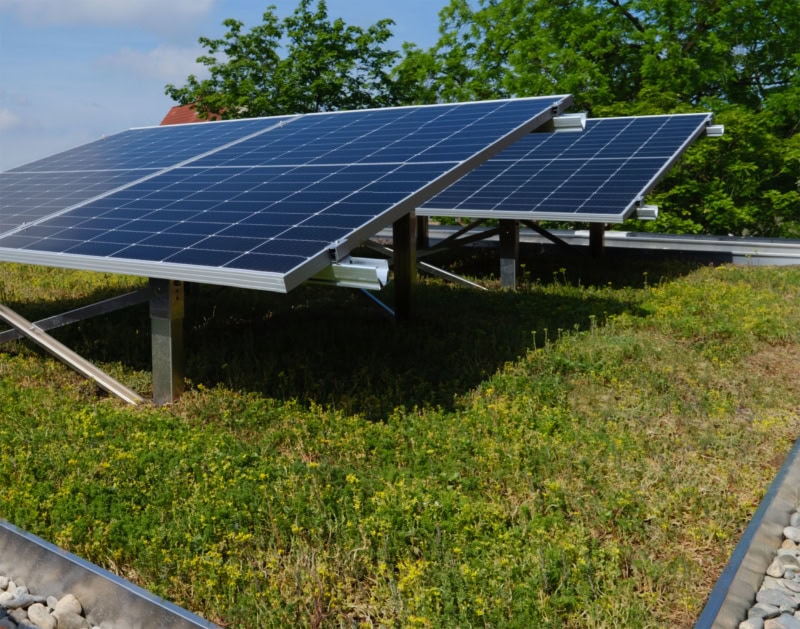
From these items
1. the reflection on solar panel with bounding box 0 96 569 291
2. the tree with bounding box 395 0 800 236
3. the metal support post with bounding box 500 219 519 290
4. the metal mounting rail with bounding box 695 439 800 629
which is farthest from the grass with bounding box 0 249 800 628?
the tree with bounding box 395 0 800 236

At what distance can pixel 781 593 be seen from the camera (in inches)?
190

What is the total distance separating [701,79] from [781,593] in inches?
827

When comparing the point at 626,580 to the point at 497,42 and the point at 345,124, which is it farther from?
the point at 497,42

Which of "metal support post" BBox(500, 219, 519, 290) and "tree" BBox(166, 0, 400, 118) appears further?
"tree" BBox(166, 0, 400, 118)

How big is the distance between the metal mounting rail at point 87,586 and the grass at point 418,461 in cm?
31

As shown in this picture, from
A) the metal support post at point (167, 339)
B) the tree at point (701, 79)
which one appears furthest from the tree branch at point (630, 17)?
the metal support post at point (167, 339)

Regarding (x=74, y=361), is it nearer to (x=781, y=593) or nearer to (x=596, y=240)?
(x=781, y=593)

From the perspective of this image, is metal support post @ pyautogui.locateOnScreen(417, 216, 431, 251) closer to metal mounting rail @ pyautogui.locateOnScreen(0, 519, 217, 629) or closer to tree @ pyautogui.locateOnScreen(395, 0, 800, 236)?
tree @ pyautogui.locateOnScreen(395, 0, 800, 236)

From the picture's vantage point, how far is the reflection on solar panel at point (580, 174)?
42.1ft

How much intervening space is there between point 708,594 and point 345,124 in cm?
807

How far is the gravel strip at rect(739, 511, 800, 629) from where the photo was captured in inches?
179

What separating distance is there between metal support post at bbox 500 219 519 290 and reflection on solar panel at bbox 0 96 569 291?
3.34 m

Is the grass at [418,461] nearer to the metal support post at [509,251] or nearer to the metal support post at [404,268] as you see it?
the metal support post at [404,268]

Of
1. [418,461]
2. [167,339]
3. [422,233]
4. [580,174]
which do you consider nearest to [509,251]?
[580,174]
